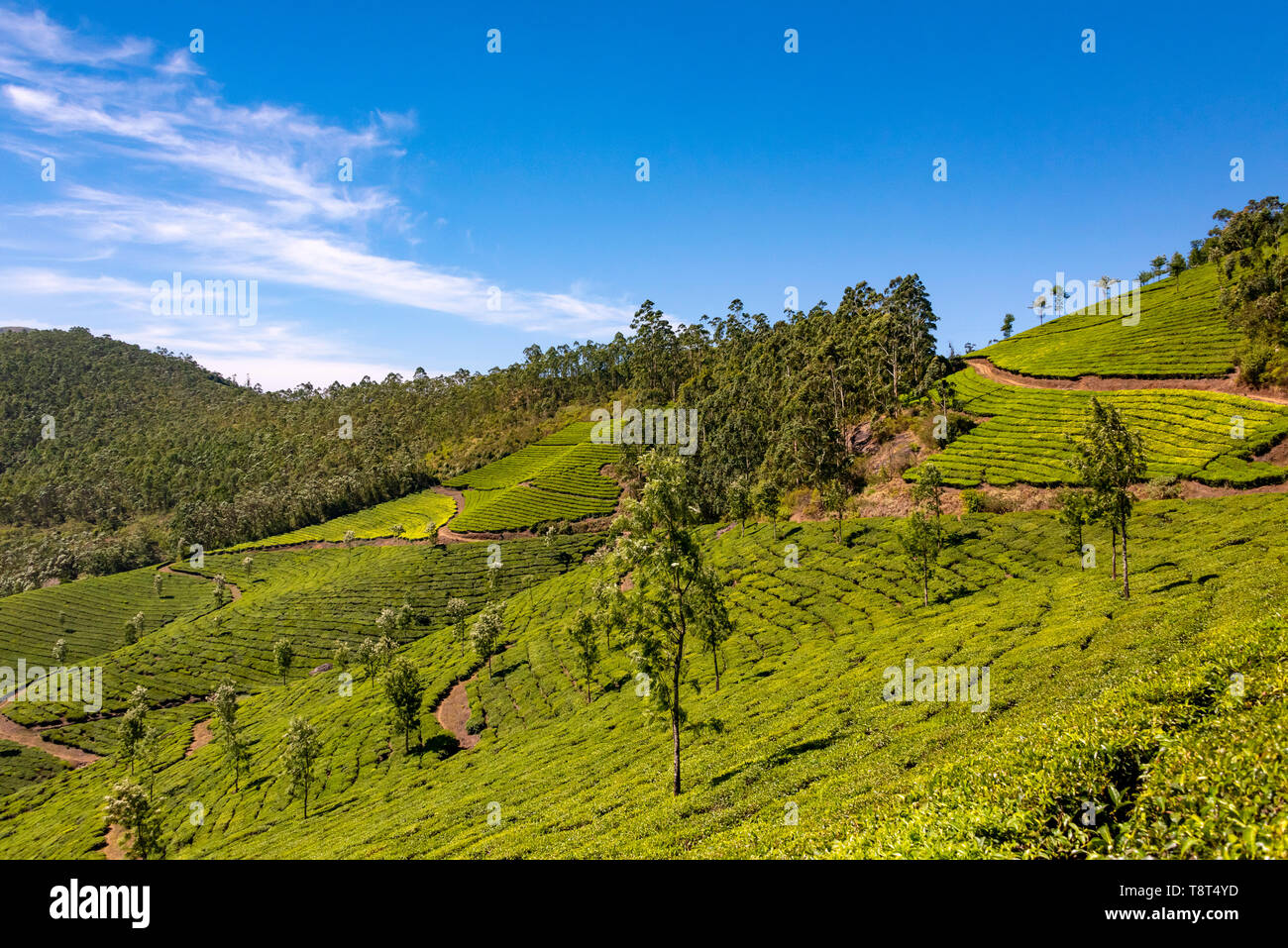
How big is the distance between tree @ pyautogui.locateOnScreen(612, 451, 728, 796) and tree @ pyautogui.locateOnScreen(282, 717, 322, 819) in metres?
39.5

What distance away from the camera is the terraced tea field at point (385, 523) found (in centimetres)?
16312

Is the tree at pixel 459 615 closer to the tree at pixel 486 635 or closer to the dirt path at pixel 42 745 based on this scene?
the tree at pixel 486 635

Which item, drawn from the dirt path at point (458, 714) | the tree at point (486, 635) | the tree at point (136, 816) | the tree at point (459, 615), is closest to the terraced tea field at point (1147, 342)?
the tree at point (486, 635)

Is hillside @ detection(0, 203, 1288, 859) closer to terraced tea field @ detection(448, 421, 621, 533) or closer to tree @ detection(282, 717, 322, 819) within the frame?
tree @ detection(282, 717, 322, 819)

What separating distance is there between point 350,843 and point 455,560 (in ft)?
326

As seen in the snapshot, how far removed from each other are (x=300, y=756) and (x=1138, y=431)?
112705mm

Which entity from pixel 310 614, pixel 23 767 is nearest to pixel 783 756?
pixel 23 767

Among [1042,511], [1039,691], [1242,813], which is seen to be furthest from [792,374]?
[1242,813]

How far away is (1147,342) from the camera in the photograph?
109500 millimetres

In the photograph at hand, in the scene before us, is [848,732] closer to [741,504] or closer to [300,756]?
[300,756]

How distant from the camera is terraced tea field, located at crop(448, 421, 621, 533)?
147 meters

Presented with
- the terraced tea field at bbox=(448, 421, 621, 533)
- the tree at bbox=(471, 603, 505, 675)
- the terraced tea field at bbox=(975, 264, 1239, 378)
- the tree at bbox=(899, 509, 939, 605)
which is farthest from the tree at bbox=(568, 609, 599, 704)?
the terraced tea field at bbox=(975, 264, 1239, 378)
